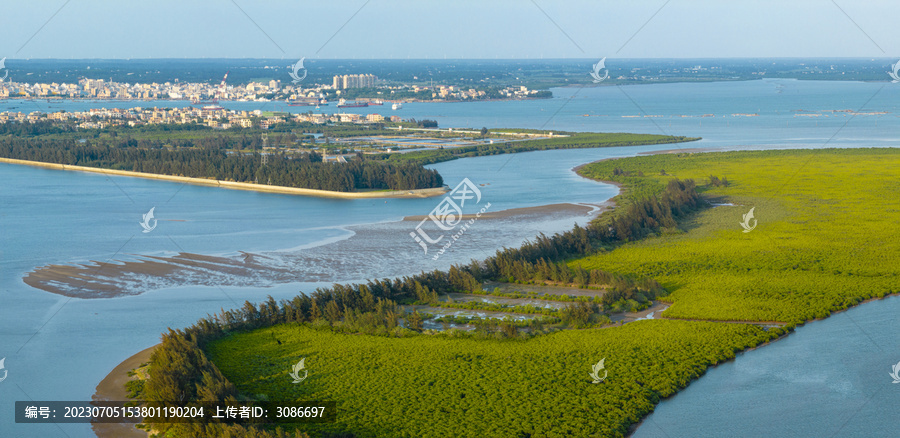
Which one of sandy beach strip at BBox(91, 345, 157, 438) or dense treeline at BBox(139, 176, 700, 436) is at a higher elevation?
dense treeline at BBox(139, 176, 700, 436)

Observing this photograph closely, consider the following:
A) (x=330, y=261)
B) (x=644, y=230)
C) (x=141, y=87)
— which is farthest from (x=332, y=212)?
(x=141, y=87)

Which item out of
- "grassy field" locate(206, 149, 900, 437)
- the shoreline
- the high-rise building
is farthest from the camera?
the high-rise building

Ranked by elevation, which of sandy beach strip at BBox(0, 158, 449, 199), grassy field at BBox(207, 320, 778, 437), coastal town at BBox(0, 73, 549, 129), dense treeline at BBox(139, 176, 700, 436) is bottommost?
grassy field at BBox(207, 320, 778, 437)

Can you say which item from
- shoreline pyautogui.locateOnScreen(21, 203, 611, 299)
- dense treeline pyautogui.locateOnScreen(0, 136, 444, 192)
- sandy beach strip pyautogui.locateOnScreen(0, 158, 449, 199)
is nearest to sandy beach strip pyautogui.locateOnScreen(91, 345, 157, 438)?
shoreline pyautogui.locateOnScreen(21, 203, 611, 299)

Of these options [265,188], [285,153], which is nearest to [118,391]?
[265,188]

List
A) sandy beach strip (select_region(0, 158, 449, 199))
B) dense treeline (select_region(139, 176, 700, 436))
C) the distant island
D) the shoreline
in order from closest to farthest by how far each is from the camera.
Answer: dense treeline (select_region(139, 176, 700, 436))
the shoreline
sandy beach strip (select_region(0, 158, 449, 199))
the distant island

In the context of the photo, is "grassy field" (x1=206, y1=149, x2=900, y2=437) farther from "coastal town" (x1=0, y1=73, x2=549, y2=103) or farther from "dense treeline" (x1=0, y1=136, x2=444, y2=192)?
"coastal town" (x1=0, y1=73, x2=549, y2=103)
